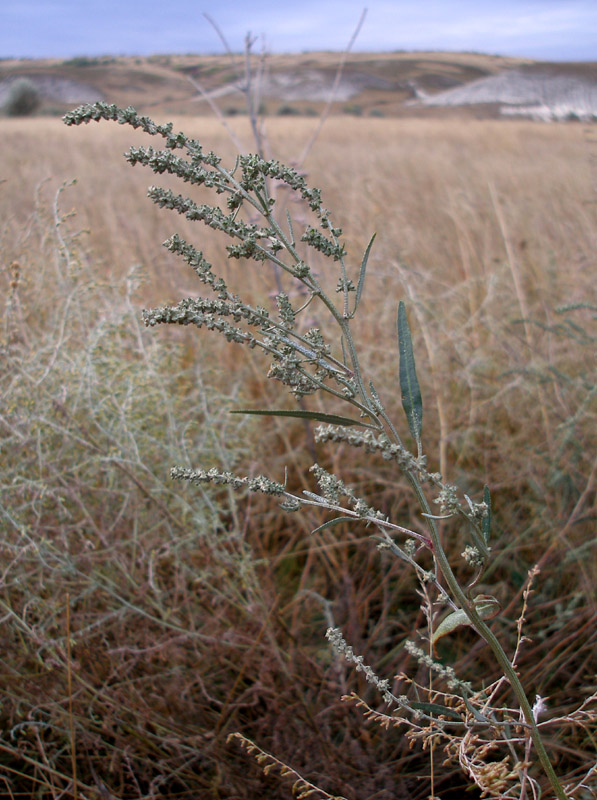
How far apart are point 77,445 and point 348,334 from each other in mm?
1486

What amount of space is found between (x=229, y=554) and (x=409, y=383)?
1212 mm

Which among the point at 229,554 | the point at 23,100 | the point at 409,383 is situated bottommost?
the point at 229,554

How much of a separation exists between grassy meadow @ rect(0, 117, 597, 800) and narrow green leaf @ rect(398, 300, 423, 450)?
0.63 metres

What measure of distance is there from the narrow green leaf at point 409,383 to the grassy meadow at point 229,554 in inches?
24.9

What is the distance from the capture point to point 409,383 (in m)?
0.74

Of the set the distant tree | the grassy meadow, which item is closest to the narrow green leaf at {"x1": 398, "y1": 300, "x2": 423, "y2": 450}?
the grassy meadow

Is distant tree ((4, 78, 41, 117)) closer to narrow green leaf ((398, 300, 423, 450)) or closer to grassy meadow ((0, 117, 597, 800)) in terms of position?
grassy meadow ((0, 117, 597, 800))

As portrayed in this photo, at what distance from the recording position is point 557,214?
184 inches

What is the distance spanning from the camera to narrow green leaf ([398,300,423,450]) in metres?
0.73

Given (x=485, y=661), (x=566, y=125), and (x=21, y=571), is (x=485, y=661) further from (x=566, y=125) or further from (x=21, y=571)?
(x=566, y=125)

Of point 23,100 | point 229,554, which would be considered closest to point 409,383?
point 229,554

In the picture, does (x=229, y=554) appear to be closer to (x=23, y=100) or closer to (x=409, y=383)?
(x=409, y=383)

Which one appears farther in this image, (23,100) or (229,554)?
(23,100)

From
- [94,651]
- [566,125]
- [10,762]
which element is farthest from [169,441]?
[566,125]
